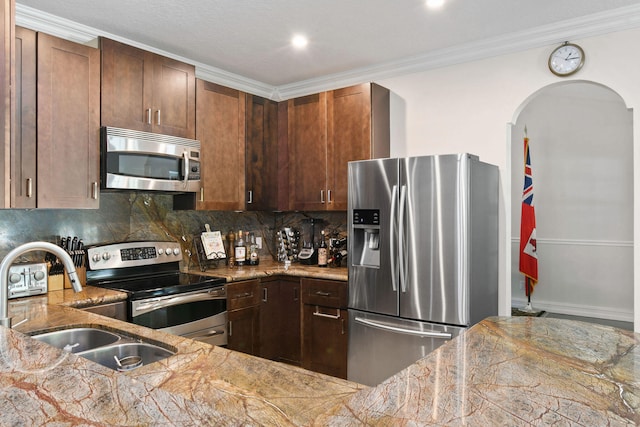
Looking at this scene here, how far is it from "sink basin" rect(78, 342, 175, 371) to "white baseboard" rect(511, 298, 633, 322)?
516 cm

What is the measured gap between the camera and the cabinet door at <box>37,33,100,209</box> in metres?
2.62

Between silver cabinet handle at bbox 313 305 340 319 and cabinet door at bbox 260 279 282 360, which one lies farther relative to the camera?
cabinet door at bbox 260 279 282 360

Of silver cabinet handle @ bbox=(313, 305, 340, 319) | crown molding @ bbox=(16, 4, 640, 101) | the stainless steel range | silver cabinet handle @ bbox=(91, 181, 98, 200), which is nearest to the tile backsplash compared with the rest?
the stainless steel range

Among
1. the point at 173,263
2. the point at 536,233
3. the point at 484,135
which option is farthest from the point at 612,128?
the point at 173,263

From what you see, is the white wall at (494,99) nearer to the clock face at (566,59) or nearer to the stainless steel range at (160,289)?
the clock face at (566,59)

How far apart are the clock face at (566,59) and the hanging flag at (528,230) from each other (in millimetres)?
2222

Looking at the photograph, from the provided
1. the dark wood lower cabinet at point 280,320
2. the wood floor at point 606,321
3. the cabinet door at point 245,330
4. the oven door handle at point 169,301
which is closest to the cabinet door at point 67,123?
the oven door handle at point 169,301

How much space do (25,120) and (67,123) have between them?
0.23m

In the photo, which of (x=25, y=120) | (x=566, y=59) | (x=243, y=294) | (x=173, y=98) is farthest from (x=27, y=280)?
(x=566, y=59)

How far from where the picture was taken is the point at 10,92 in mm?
1560

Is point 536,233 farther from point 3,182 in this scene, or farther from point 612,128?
point 3,182

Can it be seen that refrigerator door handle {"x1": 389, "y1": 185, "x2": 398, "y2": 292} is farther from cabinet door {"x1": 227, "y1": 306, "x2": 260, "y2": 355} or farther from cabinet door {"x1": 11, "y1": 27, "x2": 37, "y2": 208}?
cabinet door {"x1": 11, "y1": 27, "x2": 37, "y2": 208}

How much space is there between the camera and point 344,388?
116 centimetres

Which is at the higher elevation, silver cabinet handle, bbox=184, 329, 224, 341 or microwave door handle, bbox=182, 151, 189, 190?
microwave door handle, bbox=182, 151, 189, 190
